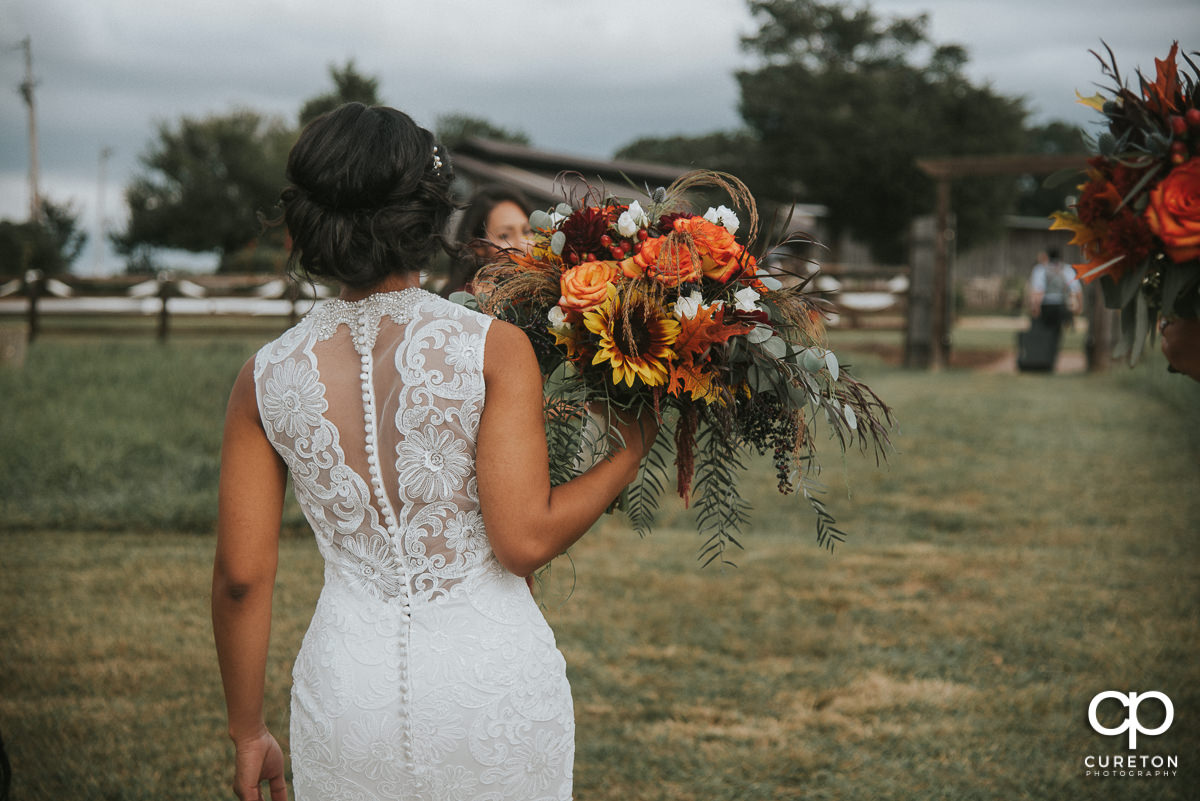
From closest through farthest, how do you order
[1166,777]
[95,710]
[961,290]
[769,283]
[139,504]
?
[769,283]
[1166,777]
[95,710]
[139,504]
[961,290]

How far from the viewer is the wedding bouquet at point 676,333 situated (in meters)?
1.95

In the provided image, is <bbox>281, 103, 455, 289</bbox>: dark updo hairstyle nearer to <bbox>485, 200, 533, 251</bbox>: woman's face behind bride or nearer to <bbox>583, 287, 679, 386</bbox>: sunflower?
<bbox>583, 287, 679, 386</bbox>: sunflower

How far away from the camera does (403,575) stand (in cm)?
190

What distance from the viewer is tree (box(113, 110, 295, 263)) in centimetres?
4731

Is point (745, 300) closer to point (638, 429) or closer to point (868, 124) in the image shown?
point (638, 429)

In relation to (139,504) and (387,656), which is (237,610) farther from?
(139,504)

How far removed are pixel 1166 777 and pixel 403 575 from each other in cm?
317

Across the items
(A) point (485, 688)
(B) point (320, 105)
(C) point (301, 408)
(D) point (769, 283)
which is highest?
(B) point (320, 105)

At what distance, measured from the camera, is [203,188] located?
4697 cm

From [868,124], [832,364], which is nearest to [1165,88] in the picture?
[832,364]

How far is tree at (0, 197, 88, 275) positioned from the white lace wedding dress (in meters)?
28.5

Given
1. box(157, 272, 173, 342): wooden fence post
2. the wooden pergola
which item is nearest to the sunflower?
the wooden pergola

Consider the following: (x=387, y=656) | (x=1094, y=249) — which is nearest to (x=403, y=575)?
(x=387, y=656)

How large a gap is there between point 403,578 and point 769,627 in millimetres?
3713
